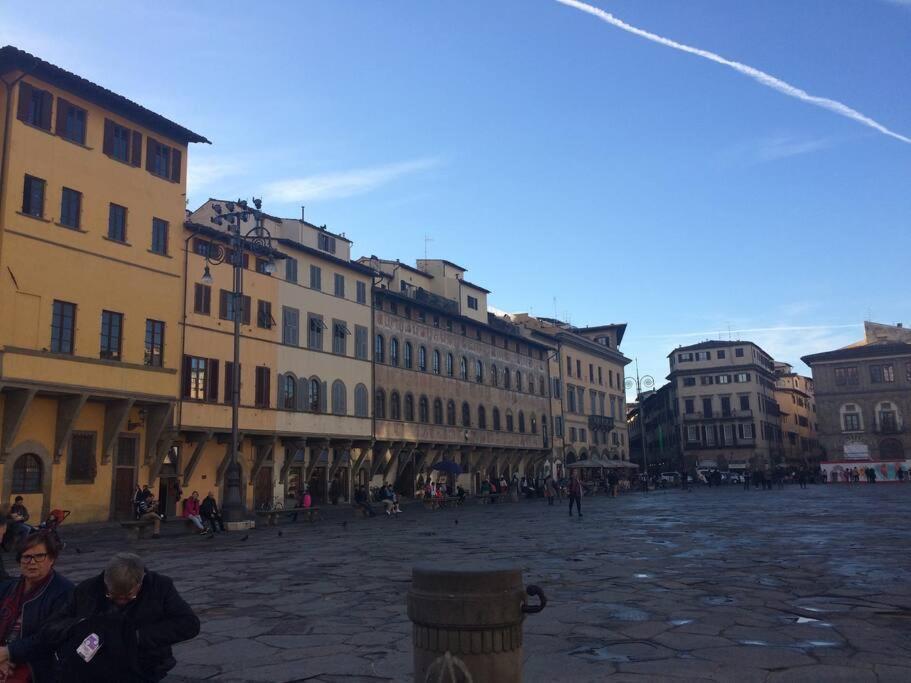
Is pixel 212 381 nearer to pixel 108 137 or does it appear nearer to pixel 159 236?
pixel 159 236

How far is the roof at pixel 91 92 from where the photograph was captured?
24.8 metres

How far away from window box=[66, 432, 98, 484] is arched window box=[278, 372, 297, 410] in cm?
948

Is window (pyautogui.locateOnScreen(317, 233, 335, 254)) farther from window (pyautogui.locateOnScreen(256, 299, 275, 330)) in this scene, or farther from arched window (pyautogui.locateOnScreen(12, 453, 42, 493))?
arched window (pyautogui.locateOnScreen(12, 453, 42, 493))

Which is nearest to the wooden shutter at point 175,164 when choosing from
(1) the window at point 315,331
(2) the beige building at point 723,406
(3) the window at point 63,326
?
(3) the window at point 63,326

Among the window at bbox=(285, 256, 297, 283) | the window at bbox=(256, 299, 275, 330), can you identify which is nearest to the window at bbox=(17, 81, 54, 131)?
the window at bbox=(256, 299, 275, 330)

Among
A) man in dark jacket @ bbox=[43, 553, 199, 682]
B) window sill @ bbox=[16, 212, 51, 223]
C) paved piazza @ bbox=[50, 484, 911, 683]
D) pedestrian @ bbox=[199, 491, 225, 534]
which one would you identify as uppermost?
window sill @ bbox=[16, 212, 51, 223]

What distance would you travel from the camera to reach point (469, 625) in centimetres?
373

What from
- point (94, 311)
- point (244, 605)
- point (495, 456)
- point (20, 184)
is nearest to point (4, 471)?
point (94, 311)

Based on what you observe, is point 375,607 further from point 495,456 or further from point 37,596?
point 495,456

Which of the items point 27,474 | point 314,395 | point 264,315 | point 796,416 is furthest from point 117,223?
point 796,416

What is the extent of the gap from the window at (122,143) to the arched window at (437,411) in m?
23.7

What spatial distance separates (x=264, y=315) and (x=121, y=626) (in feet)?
104

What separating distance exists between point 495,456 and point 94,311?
33591 millimetres

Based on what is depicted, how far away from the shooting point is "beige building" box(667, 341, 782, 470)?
91688mm
